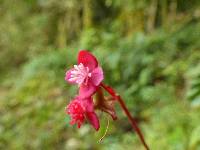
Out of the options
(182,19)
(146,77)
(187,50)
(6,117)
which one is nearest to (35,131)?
(6,117)

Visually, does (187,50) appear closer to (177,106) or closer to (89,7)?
(177,106)

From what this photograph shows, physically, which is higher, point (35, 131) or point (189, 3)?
point (189, 3)

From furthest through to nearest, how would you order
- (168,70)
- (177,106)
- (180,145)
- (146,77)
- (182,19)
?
(182,19) → (146,77) → (168,70) → (177,106) → (180,145)

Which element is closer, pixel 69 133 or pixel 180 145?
pixel 180 145

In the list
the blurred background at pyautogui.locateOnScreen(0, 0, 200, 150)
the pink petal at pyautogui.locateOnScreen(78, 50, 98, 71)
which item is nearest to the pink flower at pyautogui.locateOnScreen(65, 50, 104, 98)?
the pink petal at pyautogui.locateOnScreen(78, 50, 98, 71)

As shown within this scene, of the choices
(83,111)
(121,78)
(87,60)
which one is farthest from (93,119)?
(121,78)

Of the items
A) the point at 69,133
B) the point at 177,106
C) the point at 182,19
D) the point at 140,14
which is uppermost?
the point at 140,14

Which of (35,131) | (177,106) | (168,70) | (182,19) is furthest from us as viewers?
(182,19)
